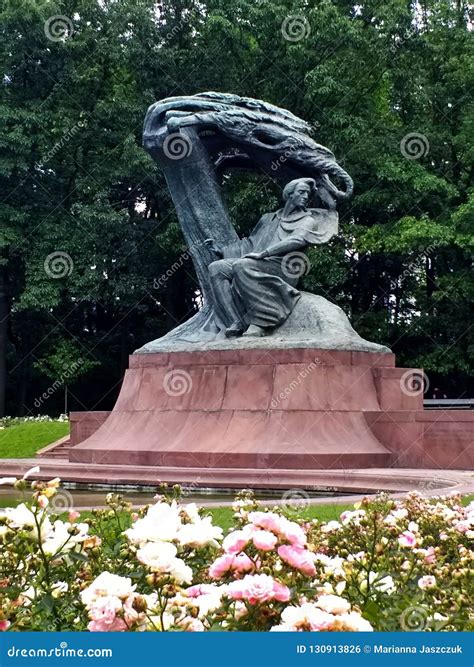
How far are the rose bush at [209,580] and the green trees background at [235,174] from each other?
22886 millimetres

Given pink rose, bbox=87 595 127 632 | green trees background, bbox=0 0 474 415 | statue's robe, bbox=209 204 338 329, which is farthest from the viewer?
green trees background, bbox=0 0 474 415

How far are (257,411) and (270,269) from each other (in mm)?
2489

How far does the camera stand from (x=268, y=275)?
1490 cm

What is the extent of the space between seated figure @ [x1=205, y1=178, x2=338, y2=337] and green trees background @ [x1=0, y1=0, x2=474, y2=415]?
10.6 meters

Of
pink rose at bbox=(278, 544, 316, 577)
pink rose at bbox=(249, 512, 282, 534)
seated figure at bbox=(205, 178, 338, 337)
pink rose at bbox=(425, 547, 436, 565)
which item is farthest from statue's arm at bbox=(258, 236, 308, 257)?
pink rose at bbox=(278, 544, 316, 577)

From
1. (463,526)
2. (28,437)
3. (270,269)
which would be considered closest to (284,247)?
(270,269)

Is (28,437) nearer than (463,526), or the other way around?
(463,526)

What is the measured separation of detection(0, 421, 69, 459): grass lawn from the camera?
781 inches

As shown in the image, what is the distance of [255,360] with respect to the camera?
560 inches

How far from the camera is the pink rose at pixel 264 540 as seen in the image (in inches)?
105

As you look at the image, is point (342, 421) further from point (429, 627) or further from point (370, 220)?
point (370, 220)

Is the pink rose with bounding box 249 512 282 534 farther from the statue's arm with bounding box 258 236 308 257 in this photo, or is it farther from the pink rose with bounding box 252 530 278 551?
the statue's arm with bounding box 258 236 308 257

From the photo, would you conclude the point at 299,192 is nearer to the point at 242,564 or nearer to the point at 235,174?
the point at 242,564

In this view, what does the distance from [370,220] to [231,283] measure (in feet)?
52.0
